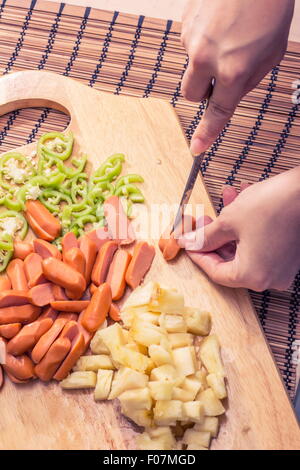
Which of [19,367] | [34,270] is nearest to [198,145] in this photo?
[34,270]

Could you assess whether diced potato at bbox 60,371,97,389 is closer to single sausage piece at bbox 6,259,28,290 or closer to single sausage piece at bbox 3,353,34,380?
single sausage piece at bbox 3,353,34,380

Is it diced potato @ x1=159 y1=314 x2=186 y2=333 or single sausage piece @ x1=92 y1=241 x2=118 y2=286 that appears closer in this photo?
diced potato @ x1=159 y1=314 x2=186 y2=333

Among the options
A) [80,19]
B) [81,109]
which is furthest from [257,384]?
[80,19]

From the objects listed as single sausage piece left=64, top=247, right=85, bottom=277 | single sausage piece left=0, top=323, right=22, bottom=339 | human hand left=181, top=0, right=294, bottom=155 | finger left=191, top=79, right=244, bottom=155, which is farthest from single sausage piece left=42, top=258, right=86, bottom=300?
human hand left=181, top=0, right=294, bottom=155

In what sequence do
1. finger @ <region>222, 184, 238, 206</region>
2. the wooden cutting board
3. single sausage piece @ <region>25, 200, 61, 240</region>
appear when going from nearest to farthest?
the wooden cutting board
single sausage piece @ <region>25, 200, 61, 240</region>
finger @ <region>222, 184, 238, 206</region>

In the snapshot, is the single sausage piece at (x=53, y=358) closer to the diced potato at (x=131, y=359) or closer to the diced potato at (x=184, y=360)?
the diced potato at (x=131, y=359)

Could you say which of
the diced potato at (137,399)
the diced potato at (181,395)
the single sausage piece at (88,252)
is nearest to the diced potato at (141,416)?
the diced potato at (137,399)

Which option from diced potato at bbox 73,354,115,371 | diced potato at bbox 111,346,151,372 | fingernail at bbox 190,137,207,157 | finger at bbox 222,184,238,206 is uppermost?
fingernail at bbox 190,137,207,157
